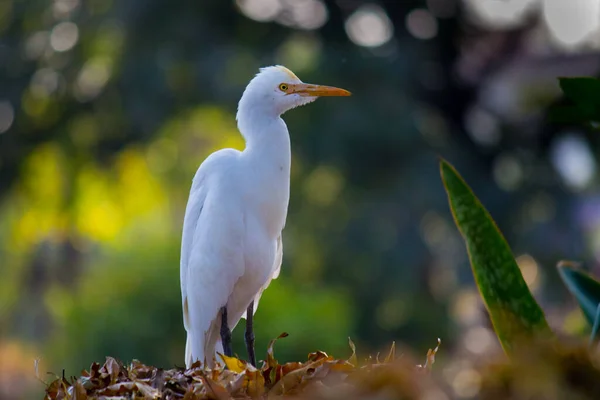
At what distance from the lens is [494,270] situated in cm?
139

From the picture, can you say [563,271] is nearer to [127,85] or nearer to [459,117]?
[127,85]

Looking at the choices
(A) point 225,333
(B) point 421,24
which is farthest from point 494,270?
(B) point 421,24

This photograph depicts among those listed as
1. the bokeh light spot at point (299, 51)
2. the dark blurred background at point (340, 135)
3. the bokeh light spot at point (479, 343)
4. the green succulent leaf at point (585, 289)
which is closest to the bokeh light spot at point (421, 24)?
the dark blurred background at point (340, 135)

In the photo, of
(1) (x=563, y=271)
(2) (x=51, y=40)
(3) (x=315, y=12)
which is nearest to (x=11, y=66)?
(2) (x=51, y=40)

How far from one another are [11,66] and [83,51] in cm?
80

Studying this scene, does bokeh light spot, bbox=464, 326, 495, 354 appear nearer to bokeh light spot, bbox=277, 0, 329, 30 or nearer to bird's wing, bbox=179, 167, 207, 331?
bird's wing, bbox=179, 167, 207, 331

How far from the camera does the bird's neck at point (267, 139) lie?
2.83 metres

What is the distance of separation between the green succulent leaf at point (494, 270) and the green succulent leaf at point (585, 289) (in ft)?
0.57

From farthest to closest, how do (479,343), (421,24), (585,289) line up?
(421,24)
(479,343)
(585,289)

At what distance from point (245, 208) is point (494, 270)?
5.01ft

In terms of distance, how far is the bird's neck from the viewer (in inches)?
111

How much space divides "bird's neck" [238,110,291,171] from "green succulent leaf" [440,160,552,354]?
4.83 feet

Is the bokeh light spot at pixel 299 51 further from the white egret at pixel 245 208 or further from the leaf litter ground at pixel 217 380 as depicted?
the leaf litter ground at pixel 217 380

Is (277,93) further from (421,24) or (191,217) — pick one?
(421,24)
